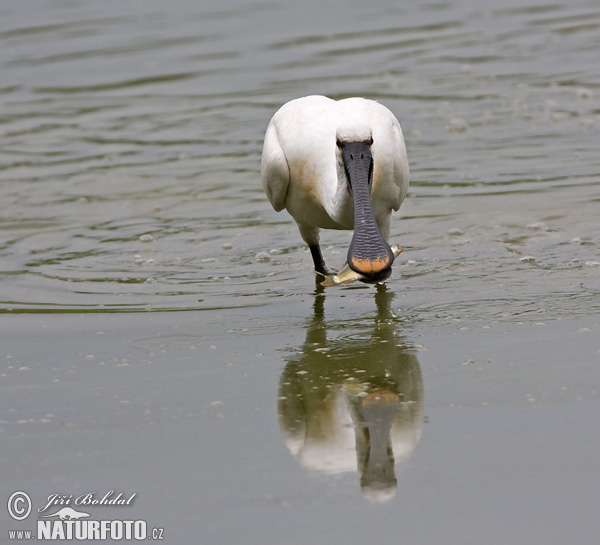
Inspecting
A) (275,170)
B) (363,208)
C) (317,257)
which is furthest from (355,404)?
(317,257)

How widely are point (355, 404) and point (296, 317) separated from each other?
1.55 meters

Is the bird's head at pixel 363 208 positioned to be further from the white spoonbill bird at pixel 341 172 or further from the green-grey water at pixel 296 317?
the green-grey water at pixel 296 317

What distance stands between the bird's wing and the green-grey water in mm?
514

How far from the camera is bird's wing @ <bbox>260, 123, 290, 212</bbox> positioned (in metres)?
7.11

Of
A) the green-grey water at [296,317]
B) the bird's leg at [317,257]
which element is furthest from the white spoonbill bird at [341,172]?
the green-grey water at [296,317]

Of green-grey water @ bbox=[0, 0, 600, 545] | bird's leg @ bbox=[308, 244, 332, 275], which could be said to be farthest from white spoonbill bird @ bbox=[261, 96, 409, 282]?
green-grey water @ bbox=[0, 0, 600, 545]

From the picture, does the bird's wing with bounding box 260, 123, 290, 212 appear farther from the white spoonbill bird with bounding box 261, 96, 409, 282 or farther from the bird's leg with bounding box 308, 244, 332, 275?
the bird's leg with bounding box 308, 244, 332, 275

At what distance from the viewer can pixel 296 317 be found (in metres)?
6.52

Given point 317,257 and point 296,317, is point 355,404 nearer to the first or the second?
point 296,317

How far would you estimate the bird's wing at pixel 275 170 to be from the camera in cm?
711

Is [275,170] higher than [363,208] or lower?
higher

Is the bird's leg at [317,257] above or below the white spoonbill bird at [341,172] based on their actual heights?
below

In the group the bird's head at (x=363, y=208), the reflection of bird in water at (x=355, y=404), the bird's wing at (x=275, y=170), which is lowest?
the reflection of bird in water at (x=355, y=404)

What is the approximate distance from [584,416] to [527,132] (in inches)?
253
